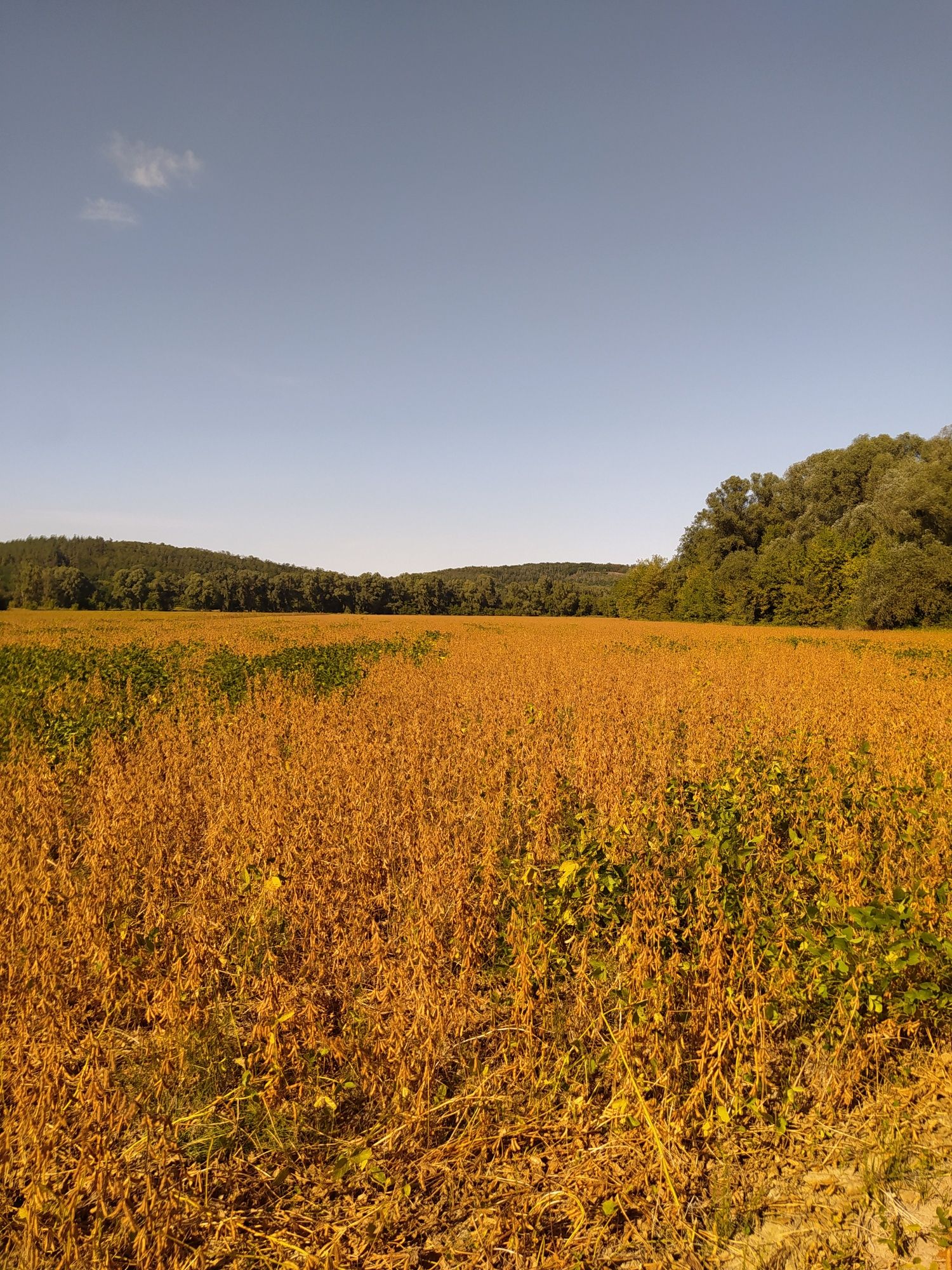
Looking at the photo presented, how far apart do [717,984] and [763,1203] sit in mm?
866

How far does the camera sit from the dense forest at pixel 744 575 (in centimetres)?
3806

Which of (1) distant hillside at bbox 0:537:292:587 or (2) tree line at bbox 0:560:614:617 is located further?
(1) distant hillside at bbox 0:537:292:587

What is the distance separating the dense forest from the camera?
3806 centimetres

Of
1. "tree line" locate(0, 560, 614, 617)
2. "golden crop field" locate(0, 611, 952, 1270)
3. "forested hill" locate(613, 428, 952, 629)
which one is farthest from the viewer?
"tree line" locate(0, 560, 614, 617)

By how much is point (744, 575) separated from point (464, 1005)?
60.2 meters

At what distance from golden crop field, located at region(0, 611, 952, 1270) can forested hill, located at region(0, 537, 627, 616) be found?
272 ft

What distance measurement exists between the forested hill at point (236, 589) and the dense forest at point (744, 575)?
238mm

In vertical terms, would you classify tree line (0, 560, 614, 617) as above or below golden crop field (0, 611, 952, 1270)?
above

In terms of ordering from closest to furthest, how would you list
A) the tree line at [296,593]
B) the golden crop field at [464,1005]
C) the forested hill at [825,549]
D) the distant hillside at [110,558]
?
the golden crop field at [464,1005], the forested hill at [825,549], the tree line at [296,593], the distant hillside at [110,558]

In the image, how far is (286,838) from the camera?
4.43 m

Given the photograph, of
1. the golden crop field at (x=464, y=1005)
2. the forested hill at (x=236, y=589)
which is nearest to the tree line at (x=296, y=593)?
the forested hill at (x=236, y=589)

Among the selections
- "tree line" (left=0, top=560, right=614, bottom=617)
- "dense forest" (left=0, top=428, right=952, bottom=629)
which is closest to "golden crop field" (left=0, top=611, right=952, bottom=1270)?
"dense forest" (left=0, top=428, right=952, bottom=629)

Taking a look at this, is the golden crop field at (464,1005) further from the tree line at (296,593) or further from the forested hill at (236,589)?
the forested hill at (236,589)

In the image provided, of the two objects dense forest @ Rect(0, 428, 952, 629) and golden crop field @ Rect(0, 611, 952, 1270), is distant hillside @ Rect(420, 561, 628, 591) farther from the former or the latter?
golden crop field @ Rect(0, 611, 952, 1270)
